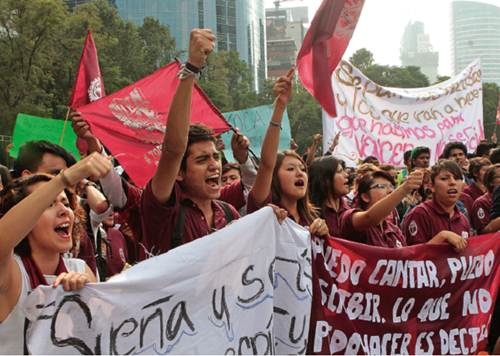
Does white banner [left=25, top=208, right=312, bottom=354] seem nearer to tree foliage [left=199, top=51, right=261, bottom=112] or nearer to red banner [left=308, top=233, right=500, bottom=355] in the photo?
red banner [left=308, top=233, right=500, bottom=355]

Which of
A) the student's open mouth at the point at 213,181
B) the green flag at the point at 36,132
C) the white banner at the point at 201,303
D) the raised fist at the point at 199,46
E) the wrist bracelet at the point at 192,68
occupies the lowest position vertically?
the white banner at the point at 201,303

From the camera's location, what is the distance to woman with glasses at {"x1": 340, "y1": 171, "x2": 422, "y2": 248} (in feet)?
14.4

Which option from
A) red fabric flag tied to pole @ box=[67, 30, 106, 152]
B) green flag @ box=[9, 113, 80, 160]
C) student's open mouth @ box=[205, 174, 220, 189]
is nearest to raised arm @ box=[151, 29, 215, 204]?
student's open mouth @ box=[205, 174, 220, 189]

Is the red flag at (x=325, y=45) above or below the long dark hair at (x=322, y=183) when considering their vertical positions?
above

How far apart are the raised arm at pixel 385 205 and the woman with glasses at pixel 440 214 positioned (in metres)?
0.66

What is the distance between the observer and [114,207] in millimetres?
4016

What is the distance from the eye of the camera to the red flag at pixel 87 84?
5965mm

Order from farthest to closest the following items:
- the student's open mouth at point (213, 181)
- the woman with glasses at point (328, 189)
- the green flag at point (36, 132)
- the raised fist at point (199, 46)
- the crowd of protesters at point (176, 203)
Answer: the green flag at point (36, 132), the woman with glasses at point (328, 189), the student's open mouth at point (213, 181), the raised fist at point (199, 46), the crowd of protesters at point (176, 203)

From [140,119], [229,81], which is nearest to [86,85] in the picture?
[140,119]

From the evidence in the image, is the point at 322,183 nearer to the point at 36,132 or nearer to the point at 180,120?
the point at 180,120

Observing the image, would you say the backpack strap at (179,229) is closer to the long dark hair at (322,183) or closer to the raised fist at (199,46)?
the raised fist at (199,46)

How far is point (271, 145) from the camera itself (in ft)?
13.2

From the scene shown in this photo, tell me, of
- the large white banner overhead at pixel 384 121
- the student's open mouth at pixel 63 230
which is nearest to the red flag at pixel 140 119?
the student's open mouth at pixel 63 230

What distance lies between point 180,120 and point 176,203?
424 millimetres
